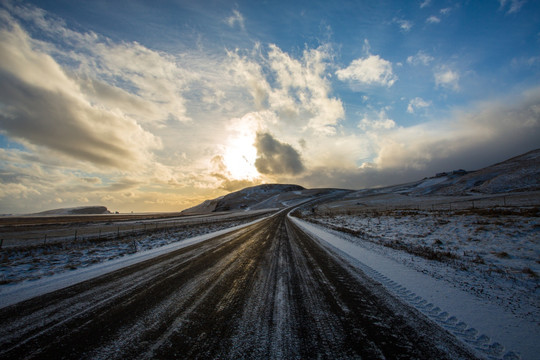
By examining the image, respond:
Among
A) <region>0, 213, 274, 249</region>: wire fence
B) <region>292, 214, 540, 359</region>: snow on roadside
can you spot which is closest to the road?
<region>292, 214, 540, 359</region>: snow on roadside

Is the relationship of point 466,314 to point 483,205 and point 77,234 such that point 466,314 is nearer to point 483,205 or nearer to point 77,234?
point 483,205

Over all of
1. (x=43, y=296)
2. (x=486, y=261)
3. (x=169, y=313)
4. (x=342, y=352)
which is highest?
(x=43, y=296)

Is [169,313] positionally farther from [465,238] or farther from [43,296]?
[465,238]

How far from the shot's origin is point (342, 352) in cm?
292

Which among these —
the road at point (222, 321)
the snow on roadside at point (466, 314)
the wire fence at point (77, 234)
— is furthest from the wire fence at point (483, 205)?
the wire fence at point (77, 234)

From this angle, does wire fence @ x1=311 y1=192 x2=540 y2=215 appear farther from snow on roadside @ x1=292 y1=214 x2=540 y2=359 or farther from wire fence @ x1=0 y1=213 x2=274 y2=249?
wire fence @ x1=0 y1=213 x2=274 y2=249

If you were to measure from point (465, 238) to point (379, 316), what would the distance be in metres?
11.9

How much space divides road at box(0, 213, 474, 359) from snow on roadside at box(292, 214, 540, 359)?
365 mm

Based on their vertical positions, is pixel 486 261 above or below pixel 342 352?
below

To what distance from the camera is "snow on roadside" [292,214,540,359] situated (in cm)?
317

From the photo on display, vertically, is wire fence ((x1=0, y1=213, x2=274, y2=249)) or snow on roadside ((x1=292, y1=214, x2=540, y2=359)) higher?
wire fence ((x1=0, y1=213, x2=274, y2=249))

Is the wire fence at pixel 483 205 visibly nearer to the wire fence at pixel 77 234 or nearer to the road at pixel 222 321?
the road at pixel 222 321

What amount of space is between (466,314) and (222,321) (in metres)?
4.76

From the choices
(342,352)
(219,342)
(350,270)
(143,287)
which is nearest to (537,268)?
(350,270)
